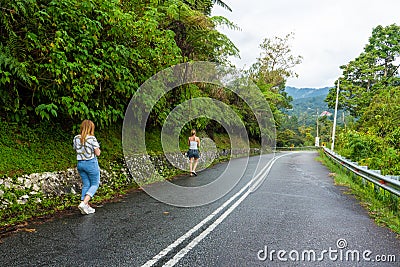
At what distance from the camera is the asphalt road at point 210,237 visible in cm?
398

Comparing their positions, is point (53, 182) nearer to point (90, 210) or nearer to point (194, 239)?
point (90, 210)

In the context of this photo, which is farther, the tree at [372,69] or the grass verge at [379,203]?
the tree at [372,69]

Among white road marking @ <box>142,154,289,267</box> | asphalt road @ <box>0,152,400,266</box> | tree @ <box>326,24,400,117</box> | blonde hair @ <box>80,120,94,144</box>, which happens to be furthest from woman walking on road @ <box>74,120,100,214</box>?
tree @ <box>326,24,400,117</box>

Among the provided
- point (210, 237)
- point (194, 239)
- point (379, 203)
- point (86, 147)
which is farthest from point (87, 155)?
point (379, 203)

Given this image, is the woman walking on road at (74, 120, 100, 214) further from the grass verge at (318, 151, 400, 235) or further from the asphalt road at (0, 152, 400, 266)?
the grass verge at (318, 151, 400, 235)

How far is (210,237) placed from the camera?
481 cm

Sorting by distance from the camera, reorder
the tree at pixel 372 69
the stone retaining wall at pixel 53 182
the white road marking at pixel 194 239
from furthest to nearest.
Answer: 1. the tree at pixel 372 69
2. the stone retaining wall at pixel 53 182
3. the white road marking at pixel 194 239

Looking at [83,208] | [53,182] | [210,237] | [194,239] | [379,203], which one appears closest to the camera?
[194,239]

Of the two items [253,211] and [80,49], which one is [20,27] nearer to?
[80,49]

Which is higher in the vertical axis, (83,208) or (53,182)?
(53,182)

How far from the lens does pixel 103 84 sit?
8.52 meters

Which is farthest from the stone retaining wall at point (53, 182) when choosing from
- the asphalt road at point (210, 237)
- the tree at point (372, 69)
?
the tree at point (372, 69)

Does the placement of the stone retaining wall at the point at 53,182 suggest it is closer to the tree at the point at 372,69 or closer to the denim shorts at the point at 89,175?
the denim shorts at the point at 89,175

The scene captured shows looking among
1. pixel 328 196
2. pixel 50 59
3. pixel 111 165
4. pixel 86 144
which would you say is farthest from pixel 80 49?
pixel 328 196
